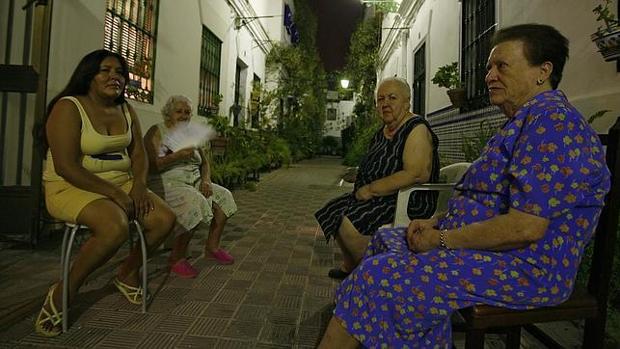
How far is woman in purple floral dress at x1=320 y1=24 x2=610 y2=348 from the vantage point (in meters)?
1.11

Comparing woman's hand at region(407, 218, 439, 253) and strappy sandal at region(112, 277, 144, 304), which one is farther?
strappy sandal at region(112, 277, 144, 304)

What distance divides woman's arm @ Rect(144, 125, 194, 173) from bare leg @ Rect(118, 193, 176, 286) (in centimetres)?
52

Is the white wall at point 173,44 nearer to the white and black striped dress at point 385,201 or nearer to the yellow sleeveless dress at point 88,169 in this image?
the yellow sleeveless dress at point 88,169

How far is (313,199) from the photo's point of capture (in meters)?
6.57

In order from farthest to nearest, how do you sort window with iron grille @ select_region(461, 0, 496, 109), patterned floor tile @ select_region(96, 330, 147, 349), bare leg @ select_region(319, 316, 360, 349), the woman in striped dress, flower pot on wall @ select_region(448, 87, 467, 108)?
flower pot on wall @ select_region(448, 87, 467, 108)
window with iron grille @ select_region(461, 0, 496, 109)
the woman in striped dress
patterned floor tile @ select_region(96, 330, 147, 349)
bare leg @ select_region(319, 316, 360, 349)

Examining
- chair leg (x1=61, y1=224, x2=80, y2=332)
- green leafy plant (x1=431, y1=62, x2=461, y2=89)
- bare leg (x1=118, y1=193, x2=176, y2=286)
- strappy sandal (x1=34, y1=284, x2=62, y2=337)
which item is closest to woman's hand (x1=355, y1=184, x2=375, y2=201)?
bare leg (x1=118, y1=193, x2=176, y2=286)

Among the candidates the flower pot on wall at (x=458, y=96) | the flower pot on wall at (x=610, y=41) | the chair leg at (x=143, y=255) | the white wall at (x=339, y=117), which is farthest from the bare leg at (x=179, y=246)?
the white wall at (x=339, y=117)

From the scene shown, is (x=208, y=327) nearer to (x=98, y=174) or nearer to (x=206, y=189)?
(x=98, y=174)

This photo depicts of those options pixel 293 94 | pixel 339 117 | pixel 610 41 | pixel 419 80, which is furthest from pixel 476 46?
pixel 339 117

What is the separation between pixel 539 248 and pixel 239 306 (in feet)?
5.63

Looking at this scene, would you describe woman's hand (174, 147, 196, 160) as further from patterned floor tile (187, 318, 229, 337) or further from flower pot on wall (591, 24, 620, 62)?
flower pot on wall (591, 24, 620, 62)

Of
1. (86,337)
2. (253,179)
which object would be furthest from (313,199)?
(86,337)

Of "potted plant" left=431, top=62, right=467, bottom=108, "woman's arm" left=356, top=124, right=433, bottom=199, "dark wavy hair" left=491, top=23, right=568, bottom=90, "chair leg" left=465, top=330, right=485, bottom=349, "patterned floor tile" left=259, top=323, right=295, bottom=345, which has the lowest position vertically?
"patterned floor tile" left=259, top=323, right=295, bottom=345

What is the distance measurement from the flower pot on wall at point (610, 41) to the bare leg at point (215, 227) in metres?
2.90
